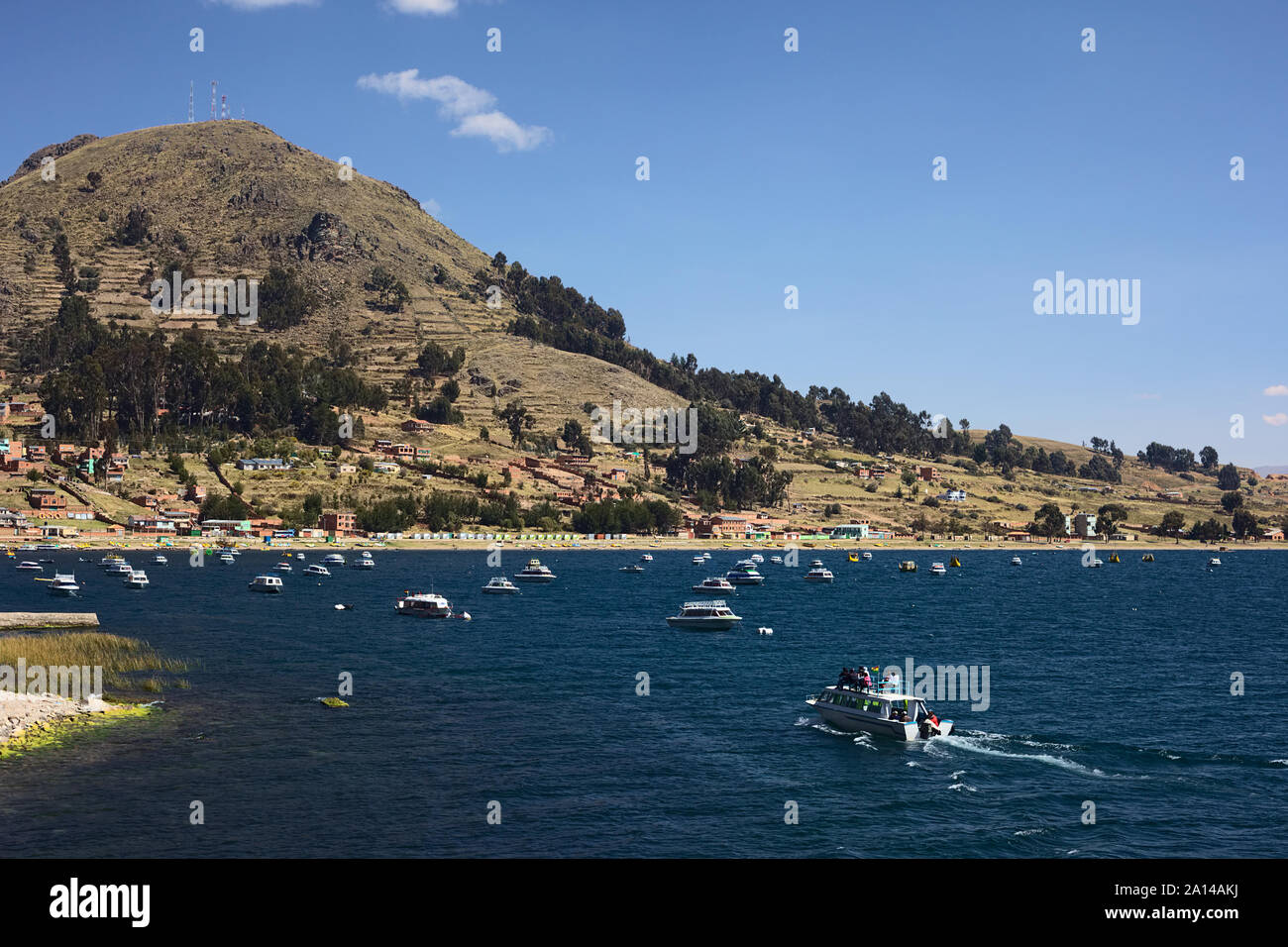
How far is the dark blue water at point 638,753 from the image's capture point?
131ft

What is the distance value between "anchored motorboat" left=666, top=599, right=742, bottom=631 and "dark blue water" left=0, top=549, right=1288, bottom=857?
2.99 metres

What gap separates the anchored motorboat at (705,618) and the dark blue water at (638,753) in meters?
2.99

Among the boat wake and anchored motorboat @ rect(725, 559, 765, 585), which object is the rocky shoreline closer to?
the boat wake

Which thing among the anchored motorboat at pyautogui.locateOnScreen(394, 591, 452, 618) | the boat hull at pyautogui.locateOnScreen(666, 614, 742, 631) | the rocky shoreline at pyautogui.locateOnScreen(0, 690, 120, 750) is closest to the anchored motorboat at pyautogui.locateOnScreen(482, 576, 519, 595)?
the anchored motorboat at pyautogui.locateOnScreen(394, 591, 452, 618)

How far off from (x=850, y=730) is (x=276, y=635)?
187 feet

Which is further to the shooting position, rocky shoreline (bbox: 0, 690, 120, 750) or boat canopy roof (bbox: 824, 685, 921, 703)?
boat canopy roof (bbox: 824, 685, 921, 703)

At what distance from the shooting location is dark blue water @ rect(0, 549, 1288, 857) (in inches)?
1569

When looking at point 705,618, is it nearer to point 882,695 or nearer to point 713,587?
point 713,587

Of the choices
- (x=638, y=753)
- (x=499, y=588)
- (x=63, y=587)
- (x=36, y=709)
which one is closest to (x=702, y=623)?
(x=499, y=588)

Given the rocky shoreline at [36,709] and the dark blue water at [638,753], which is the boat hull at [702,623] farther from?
the rocky shoreline at [36,709]

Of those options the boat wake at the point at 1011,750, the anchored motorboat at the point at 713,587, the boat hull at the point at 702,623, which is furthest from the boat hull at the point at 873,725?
the anchored motorboat at the point at 713,587
